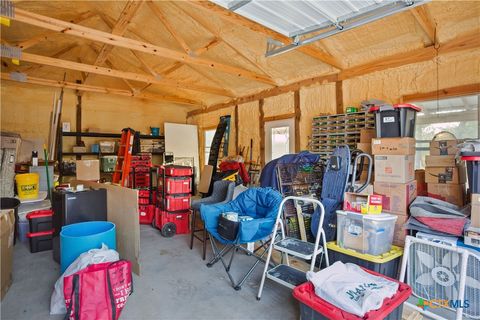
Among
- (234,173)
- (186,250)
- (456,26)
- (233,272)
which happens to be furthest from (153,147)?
(456,26)

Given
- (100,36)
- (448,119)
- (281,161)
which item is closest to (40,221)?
Result: (100,36)

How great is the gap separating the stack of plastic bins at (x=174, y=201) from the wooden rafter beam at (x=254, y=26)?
93.2 inches

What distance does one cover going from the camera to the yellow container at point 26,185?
4215 millimetres

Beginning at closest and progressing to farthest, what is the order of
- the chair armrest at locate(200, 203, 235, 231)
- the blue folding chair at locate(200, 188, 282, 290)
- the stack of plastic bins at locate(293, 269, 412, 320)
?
the stack of plastic bins at locate(293, 269, 412, 320), the blue folding chair at locate(200, 188, 282, 290), the chair armrest at locate(200, 203, 235, 231)

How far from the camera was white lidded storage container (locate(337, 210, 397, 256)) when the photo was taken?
229 cm

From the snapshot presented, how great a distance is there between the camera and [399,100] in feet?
13.5

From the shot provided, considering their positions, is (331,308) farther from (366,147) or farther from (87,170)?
(87,170)

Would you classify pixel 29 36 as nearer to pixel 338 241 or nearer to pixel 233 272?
pixel 233 272

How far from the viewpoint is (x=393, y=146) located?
290cm

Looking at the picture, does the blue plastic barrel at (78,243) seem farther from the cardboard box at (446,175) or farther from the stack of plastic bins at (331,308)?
the cardboard box at (446,175)

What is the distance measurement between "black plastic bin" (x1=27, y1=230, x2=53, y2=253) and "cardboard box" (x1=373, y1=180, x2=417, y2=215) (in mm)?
4288

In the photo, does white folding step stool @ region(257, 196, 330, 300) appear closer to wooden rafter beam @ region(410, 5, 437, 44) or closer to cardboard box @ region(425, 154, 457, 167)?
cardboard box @ region(425, 154, 457, 167)

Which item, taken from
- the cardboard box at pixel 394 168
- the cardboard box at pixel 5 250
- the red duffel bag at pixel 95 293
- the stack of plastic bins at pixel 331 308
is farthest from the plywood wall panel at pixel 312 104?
the cardboard box at pixel 5 250

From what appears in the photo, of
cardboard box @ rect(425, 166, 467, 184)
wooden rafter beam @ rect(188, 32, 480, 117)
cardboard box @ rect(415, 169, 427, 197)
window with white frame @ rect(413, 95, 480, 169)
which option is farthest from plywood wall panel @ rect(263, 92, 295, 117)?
cardboard box @ rect(425, 166, 467, 184)
